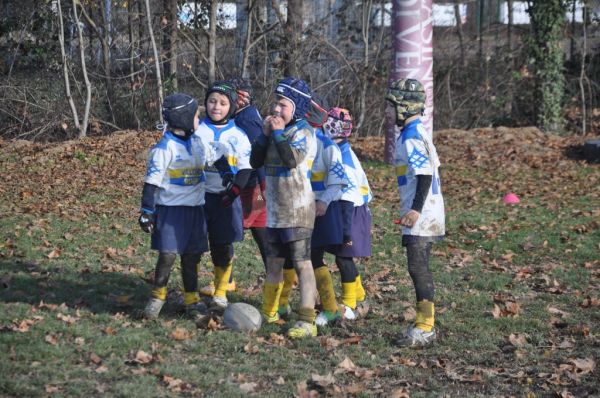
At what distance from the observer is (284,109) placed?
7172 mm

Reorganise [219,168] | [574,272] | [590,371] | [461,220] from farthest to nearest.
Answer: [461,220] < [574,272] < [219,168] < [590,371]

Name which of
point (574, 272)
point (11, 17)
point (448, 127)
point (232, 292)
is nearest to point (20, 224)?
point (232, 292)

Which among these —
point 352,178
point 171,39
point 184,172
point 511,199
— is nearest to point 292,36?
point 171,39

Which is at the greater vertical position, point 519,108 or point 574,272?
point 519,108

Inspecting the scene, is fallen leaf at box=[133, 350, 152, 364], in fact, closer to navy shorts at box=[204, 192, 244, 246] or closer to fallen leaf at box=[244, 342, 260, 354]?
fallen leaf at box=[244, 342, 260, 354]

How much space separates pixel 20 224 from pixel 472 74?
45.4 ft

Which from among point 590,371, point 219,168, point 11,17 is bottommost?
point 590,371

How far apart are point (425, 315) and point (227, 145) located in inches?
82.8

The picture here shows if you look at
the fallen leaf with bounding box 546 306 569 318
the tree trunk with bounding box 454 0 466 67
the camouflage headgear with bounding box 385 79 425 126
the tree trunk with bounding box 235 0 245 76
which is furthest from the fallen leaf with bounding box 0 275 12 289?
the tree trunk with bounding box 454 0 466 67

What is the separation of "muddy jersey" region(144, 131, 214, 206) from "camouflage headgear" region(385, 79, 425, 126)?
60.9 inches

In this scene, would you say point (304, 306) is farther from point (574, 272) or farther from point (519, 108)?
point (519, 108)

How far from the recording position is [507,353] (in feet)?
23.2

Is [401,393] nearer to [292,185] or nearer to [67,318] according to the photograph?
[292,185]

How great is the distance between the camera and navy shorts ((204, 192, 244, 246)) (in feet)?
26.1
